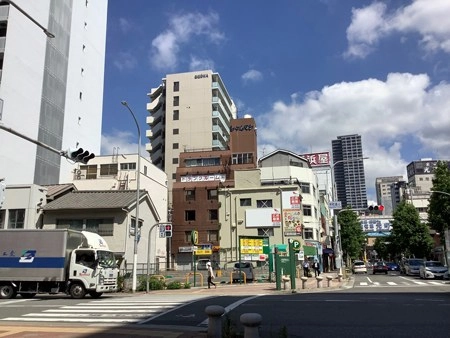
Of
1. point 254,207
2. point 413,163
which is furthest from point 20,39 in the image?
point 413,163

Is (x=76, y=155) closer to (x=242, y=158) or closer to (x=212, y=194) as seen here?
(x=212, y=194)

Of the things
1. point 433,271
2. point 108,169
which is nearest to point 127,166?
point 108,169

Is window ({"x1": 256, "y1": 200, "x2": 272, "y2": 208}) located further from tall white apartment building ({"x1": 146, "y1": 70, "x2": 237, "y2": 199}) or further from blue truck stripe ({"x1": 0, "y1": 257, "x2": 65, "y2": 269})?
blue truck stripe ({"x1": 0, "y1": 257, "x2": 65, "y2": 269})

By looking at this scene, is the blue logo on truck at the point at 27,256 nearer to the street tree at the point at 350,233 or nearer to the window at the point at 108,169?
the window at the point at 108,169

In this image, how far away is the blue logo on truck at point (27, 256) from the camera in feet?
69.8

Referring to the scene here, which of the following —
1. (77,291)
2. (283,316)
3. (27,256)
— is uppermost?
(27,256)

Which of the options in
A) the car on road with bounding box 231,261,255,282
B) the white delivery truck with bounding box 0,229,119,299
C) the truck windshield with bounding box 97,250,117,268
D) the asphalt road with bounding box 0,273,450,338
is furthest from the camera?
the car on road with bounding box 231,261,255,282

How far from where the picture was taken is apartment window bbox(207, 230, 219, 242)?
57500 mm

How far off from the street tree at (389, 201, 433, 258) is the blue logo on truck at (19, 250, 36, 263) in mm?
52224

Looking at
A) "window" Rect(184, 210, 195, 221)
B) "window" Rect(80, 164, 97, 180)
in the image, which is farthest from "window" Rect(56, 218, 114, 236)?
"window" Rect(184, 210, 195, 221)

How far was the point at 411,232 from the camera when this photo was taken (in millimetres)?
59625

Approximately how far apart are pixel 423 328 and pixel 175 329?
19.8 feet

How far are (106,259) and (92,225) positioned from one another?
14.5 meters

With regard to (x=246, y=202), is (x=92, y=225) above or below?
below
